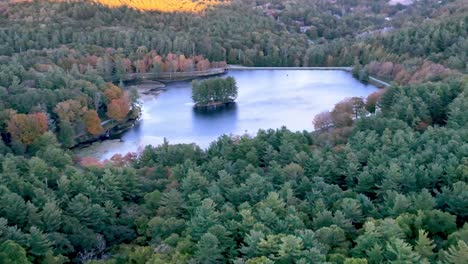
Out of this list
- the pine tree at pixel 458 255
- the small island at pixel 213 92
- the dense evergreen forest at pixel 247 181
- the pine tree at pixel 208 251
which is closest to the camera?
the pine tree at pixel 458 255

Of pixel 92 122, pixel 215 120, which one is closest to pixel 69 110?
pixel 92 122

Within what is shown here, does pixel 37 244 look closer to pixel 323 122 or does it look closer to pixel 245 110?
pixel 323 122

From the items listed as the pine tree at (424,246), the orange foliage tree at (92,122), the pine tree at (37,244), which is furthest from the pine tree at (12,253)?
the orange foliage tree at (92,122)

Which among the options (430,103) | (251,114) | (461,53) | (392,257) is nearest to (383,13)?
(461,53)

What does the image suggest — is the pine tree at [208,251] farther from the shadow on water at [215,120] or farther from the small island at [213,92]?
the small island at [213,92]

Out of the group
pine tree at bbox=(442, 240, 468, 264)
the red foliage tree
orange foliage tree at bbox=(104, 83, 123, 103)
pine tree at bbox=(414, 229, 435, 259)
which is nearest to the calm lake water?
orange foliage tree at bbox=(104, 83, 123, 103)

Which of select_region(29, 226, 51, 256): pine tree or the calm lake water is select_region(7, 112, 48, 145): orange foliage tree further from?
select_region(29, 226, 51, 256): pine tree

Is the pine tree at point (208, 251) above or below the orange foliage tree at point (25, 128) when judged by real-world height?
above
